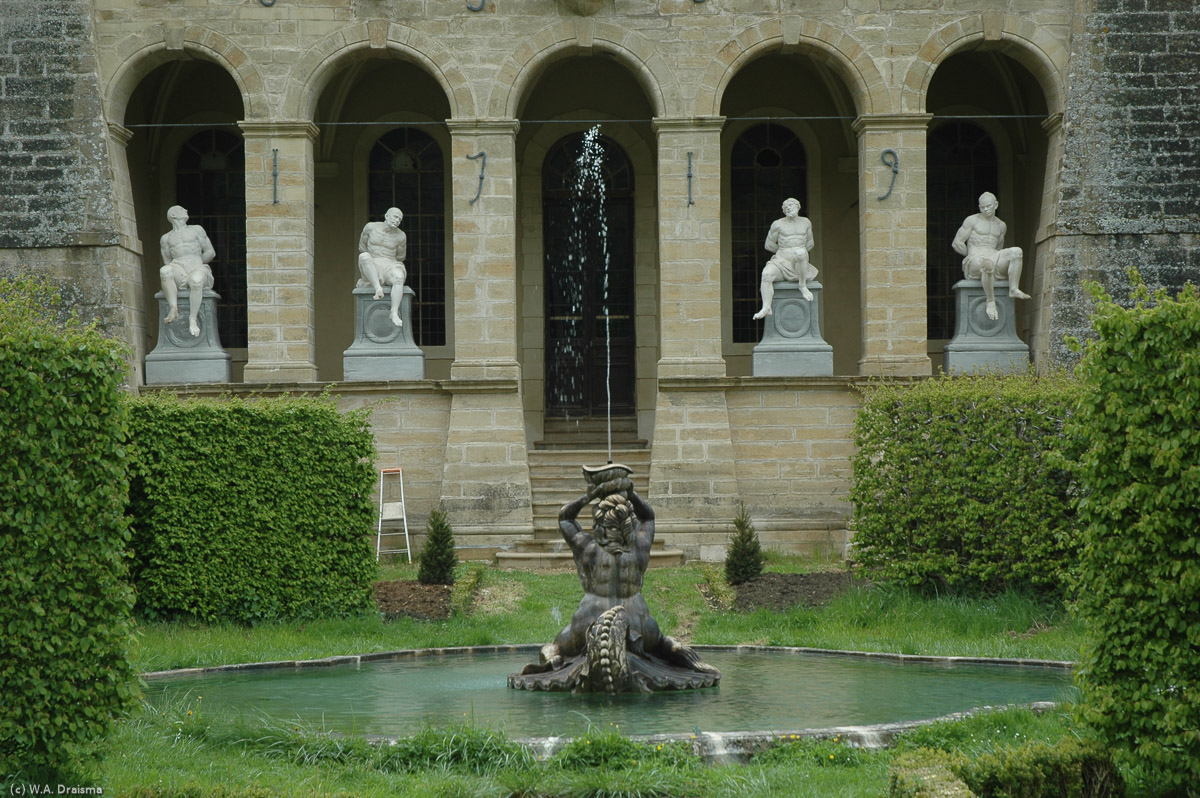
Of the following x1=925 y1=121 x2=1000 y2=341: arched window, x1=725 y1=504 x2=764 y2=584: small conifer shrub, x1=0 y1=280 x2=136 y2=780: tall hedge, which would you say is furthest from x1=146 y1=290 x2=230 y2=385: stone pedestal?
x1=0 y1=280 x2=136 y2=780: tall hedge

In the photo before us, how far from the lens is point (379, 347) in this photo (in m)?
17.2

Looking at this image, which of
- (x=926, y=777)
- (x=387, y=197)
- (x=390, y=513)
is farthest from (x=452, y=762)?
(x=387, y=197)

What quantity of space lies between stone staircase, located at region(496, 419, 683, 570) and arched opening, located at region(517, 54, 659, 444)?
80 mm

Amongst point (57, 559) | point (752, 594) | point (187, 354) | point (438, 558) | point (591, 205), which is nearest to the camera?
point (57, 559)

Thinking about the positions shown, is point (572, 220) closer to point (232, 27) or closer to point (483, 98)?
point (483, 98)

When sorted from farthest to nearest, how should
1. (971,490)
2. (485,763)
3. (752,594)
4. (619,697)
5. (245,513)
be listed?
1. (752,594)
2. (971,490)
3. (245,513)
4. (619,697)
5. (485,763)

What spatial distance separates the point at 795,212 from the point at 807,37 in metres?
2.26

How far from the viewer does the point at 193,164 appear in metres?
21.1

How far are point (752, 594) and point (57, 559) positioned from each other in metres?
8.06

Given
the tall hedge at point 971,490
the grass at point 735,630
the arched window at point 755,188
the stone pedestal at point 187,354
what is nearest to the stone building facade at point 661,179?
the stone pedestal at point 187,354

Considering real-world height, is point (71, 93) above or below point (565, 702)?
above

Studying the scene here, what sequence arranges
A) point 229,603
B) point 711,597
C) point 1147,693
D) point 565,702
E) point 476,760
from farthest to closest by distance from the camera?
point 711,597, point 229,603, point 565,702, point 476,760, point 1147,693

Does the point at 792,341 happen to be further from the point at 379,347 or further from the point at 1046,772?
the point at 1046,772

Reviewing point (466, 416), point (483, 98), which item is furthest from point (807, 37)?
point (466, 416)
